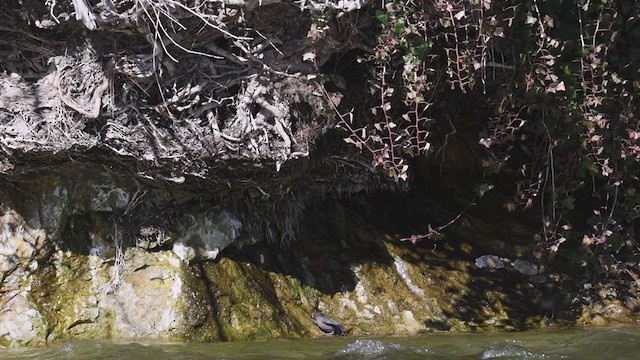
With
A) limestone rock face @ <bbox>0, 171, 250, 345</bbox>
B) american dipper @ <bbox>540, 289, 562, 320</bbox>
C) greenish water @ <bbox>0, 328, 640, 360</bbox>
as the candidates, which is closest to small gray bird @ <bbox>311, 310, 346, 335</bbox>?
greenish water @ <bbox>0, 328, 640, 360</bbox>

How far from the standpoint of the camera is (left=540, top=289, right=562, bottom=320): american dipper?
17.4 ft

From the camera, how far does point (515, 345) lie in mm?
4234

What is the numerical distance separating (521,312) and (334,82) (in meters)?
2.29

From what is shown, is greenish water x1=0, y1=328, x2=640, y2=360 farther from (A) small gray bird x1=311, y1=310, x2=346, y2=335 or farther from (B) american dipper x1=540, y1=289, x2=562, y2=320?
(B) american dipper x1=540, y1=289, x2=562, y2=320

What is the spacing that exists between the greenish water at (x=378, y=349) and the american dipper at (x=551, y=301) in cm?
76

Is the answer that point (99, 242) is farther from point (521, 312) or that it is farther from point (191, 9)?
point (521, 312)

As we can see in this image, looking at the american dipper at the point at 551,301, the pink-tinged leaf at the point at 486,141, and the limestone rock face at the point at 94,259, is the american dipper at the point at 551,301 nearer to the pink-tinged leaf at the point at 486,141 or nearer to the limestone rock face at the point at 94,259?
the pink-tinged leaf at the point at 486,141

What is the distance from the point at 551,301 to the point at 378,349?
6.36 feet

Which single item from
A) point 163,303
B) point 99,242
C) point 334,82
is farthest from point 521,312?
point 99,242

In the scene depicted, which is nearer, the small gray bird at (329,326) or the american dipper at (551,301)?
the small gray bird at (329,326)

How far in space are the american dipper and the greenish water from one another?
757mm

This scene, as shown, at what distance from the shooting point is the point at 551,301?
17.7 ft

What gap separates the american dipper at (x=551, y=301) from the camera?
209 inches

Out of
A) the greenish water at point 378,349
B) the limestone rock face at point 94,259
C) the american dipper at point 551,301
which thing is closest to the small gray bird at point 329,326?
the greenish water at point 378,349
